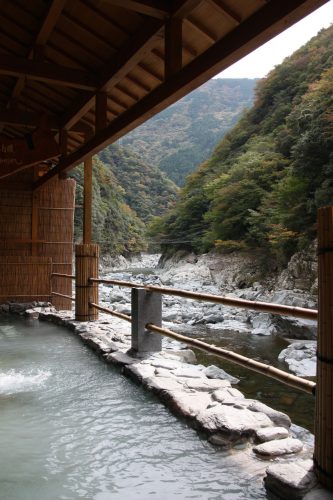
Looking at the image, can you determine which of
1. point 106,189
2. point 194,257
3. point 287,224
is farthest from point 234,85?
point 287,224

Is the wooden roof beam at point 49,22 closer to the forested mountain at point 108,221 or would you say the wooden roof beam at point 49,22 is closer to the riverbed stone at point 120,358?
the riverbed stone at point 120,358

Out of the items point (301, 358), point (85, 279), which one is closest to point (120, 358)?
point (85, 279)

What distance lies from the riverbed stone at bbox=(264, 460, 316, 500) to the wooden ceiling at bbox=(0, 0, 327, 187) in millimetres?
2281

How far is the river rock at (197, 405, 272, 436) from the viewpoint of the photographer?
7.68 ft

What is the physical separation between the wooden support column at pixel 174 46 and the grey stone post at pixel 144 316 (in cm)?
200

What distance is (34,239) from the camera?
8602 millimetres

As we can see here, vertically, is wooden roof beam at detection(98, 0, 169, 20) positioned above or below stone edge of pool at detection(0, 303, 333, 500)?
above

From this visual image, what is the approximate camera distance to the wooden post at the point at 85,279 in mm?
6266

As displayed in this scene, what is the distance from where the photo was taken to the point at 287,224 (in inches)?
564

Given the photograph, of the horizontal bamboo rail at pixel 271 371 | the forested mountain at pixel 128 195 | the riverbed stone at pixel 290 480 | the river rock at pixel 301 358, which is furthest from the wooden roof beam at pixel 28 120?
the forested mountain at pixel 128 195

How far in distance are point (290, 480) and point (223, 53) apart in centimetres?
249

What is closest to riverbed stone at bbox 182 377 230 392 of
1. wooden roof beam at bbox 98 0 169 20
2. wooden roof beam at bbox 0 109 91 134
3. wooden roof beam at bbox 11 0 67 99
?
wooden roof beam at bbox 98 0 169 20

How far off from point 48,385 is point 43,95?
4.60 m

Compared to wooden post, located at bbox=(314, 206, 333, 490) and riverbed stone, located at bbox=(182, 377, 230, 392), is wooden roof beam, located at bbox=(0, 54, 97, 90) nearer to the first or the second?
riverbed stone, located at bbox=(182, 377, 230, 392)
